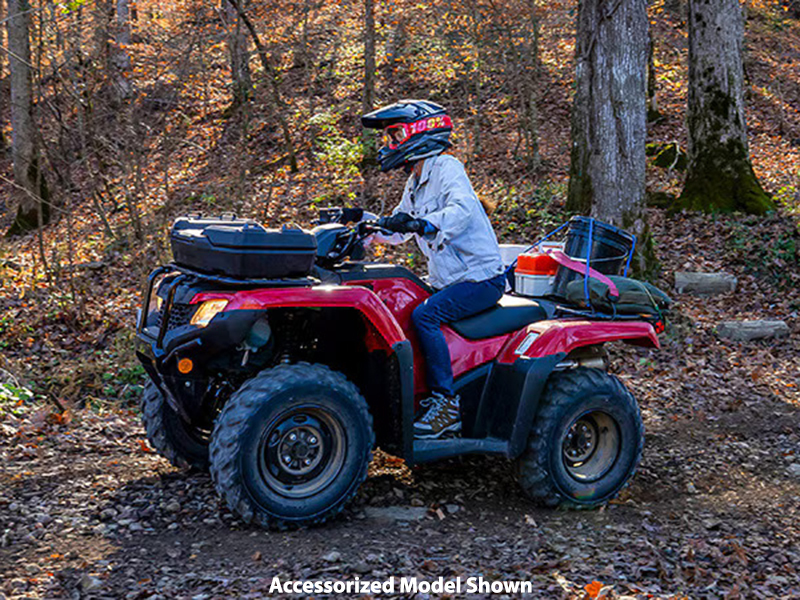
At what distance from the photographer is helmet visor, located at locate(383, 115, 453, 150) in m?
4.83

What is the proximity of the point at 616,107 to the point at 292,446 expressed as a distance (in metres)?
6.31

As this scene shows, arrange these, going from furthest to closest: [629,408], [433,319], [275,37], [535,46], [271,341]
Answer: [275,37], [535,46], [629,408], [433,319], [271,341]

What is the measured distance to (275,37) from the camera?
1733 centimetres

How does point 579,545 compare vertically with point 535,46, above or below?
below

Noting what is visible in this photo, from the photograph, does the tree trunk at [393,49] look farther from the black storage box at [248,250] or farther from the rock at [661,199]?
the black storage box at [248,250]

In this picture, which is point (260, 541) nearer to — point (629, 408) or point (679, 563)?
point (679, 563)

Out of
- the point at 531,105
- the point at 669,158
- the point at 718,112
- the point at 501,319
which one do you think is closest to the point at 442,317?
the point at 501,319

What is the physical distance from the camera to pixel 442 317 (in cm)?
484

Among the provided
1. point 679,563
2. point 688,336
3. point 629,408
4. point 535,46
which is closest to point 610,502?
point 629,408

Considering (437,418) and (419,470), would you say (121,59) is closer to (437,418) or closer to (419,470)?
(419,470)

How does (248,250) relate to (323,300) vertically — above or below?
above

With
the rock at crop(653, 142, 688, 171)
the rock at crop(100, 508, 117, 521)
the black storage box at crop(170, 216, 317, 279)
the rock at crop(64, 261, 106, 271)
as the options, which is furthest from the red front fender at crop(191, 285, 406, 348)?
the rock at crop(653, 142, 688, 171)

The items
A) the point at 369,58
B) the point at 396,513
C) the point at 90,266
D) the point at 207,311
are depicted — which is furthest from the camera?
the point at 369,58

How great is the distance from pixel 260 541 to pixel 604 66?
6.88 m
